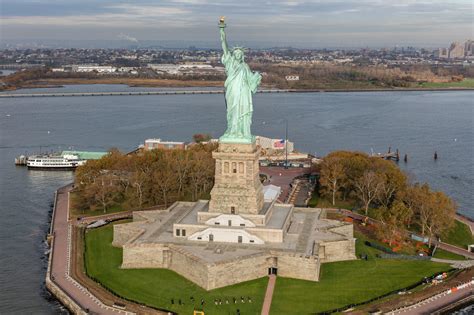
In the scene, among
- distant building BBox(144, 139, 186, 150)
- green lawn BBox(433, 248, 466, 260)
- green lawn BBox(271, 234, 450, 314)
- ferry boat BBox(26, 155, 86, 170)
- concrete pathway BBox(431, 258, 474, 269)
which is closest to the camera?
green lawn BBox(271, 234, 450, 314)

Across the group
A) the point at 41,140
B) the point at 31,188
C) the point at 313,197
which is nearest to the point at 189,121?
the point at 41,140

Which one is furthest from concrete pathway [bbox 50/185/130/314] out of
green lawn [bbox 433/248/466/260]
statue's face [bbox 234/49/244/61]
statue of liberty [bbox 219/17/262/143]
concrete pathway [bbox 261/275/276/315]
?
green lawn [bbox 433/248/466/260]

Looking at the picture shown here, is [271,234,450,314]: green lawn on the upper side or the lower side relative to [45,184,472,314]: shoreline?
upper

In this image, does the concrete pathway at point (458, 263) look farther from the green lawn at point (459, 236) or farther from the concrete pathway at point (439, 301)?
the green lawn at point (459, 236)

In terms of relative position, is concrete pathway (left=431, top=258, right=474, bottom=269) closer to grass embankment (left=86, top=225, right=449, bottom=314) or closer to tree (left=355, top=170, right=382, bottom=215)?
grass embankment (left=86, top=225, right=449, bottom=314)

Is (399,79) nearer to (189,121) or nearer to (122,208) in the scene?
(189,121)
